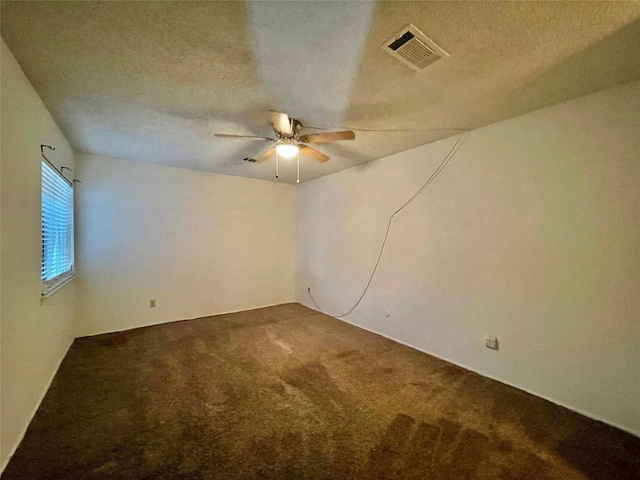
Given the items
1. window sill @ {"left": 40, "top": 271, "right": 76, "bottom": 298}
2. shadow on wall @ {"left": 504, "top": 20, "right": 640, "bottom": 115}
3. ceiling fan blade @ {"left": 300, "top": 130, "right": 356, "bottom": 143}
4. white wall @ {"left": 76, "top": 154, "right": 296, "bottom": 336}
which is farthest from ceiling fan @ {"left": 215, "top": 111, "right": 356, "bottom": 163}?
white wall @ {"left": 76, "top": 154, "right": 296, "bottom": 336}

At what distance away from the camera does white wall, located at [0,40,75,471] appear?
1575mm

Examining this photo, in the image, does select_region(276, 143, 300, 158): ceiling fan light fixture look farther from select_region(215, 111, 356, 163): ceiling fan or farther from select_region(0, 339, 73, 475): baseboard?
select_region(0, 339, 73, 475): baseboard

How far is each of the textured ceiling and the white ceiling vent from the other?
4 cm

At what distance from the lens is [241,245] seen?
16.0ft

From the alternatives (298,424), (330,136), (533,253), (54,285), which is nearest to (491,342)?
(533,253)

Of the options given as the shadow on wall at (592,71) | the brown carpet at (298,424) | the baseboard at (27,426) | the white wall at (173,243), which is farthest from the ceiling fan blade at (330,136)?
the baseboard at (27,426)

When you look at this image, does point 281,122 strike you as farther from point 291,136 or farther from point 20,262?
point 20,262

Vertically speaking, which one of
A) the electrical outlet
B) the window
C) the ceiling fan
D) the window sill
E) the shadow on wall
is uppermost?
the shadow on wall

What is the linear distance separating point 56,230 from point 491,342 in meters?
4.45

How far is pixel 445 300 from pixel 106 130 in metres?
3.95

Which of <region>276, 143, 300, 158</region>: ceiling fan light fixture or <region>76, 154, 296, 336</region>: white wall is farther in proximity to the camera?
<region>76, 154, 296, 336</region>: white wall

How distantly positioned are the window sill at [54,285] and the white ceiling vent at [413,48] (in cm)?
305

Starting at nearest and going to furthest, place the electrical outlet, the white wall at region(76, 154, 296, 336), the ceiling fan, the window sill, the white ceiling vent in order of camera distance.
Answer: the white ceiling vent, the window sill, the ceiling fan, the electrical outlet, the white wall at region(76, 154, 296, 336)

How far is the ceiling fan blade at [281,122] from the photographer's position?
2263 millimetres
